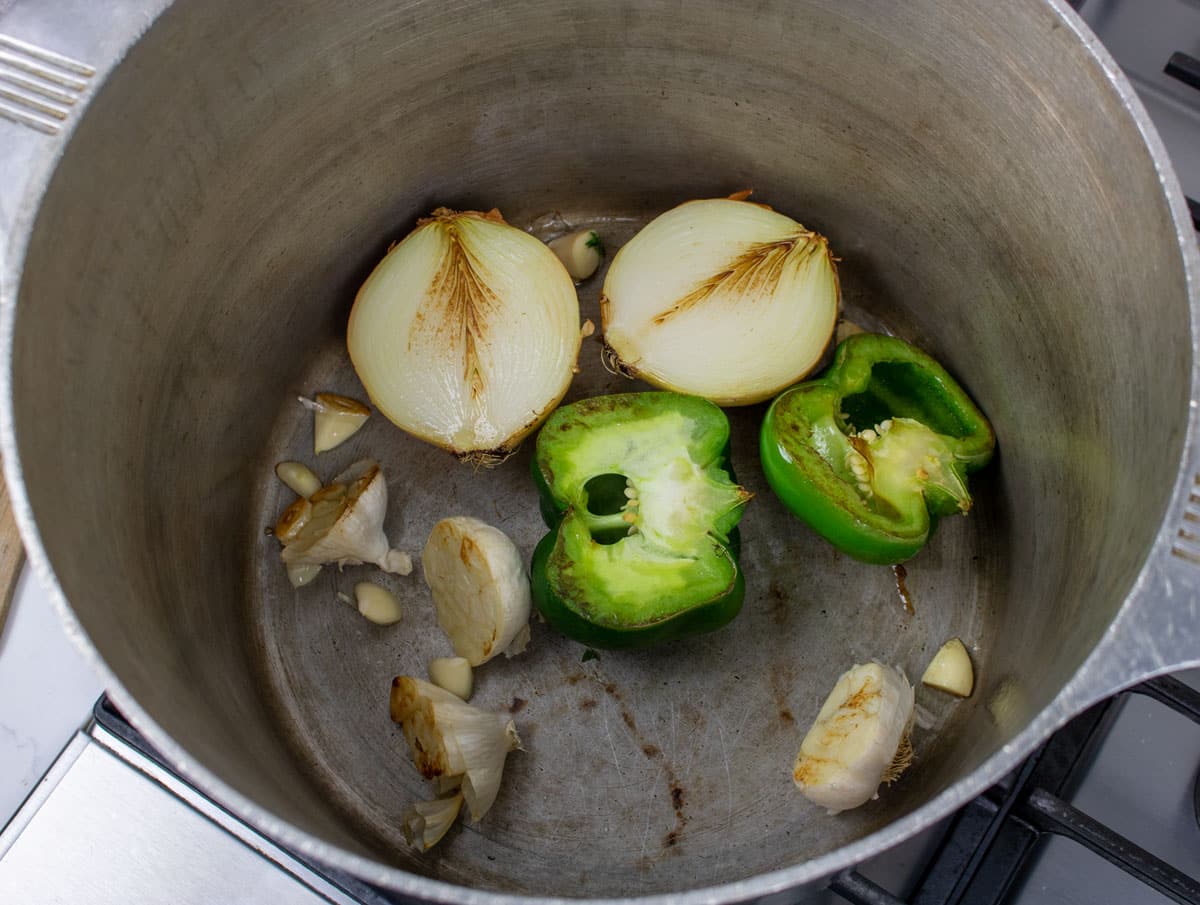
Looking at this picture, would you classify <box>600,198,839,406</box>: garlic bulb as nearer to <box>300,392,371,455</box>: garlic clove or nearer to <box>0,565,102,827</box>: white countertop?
<box>300,392,371,455</box>: garlic clove

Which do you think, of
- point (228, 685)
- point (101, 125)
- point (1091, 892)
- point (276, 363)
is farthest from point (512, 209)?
point (1091, 892)

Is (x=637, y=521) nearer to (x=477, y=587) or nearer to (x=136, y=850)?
(x=477, y=587)

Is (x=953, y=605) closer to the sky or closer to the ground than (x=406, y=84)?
closer to the ground

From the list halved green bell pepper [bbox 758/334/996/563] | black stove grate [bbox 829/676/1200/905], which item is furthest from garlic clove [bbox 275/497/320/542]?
black stove grate [bbox 829/676/1200/905]

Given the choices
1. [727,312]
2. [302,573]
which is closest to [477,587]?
[302,573]

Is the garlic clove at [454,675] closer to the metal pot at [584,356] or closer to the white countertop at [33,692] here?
the metal pot at [584,356]

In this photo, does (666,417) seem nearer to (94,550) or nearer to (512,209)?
(512,209)

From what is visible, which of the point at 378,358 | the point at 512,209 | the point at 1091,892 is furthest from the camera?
the point at 512,209
